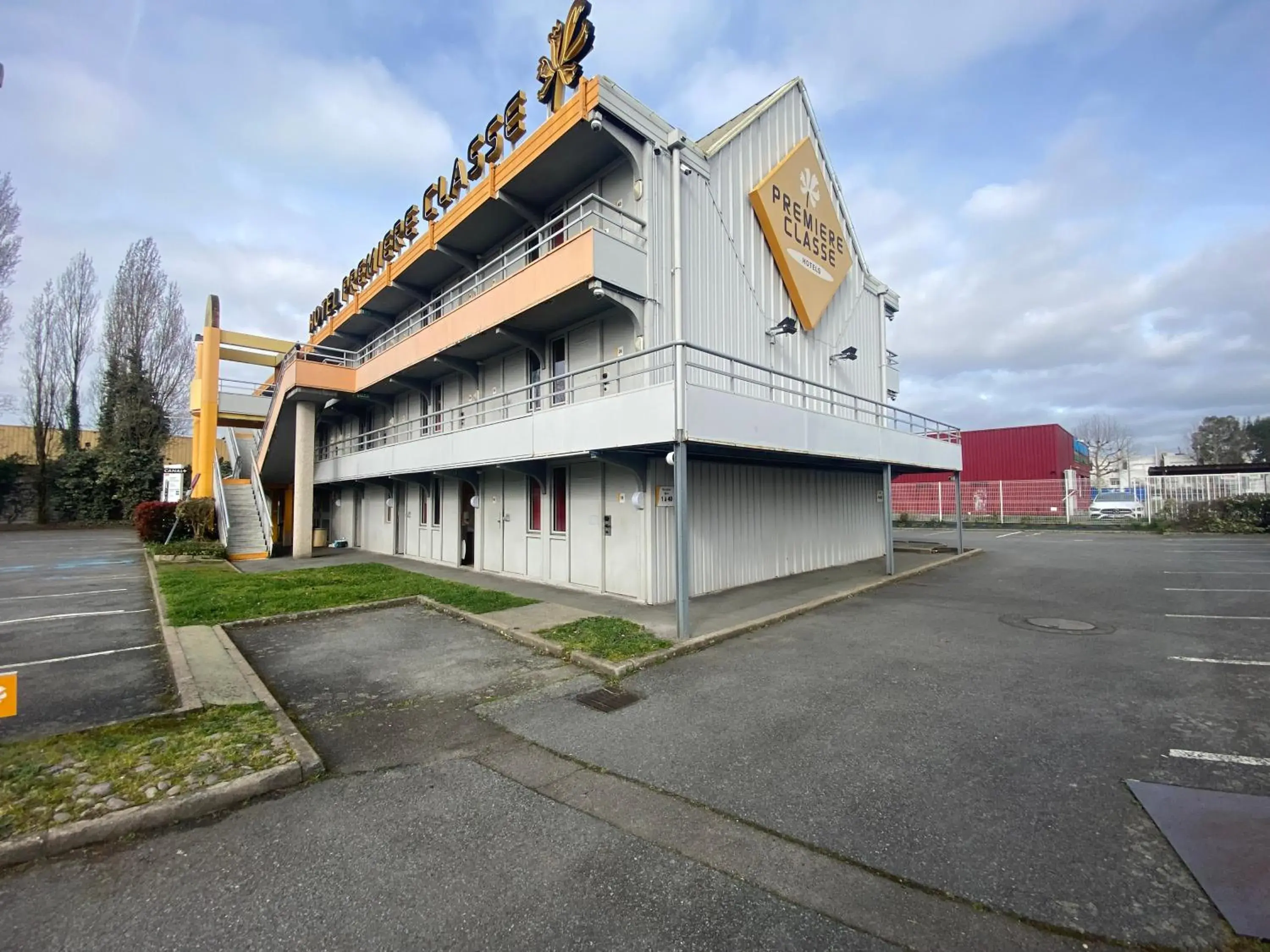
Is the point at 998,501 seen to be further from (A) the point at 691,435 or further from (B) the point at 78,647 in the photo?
(B) the point at 78,647

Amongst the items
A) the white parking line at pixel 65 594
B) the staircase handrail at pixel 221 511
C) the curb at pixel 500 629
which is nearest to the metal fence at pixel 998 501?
the curb at pixel 500 629

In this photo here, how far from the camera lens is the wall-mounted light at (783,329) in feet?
41.4

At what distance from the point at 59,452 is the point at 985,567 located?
49996mm

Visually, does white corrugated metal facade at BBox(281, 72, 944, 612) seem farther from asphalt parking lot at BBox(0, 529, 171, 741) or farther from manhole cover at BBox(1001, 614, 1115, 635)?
asphalt parking lot at BBox(0, 529, 171, 741)

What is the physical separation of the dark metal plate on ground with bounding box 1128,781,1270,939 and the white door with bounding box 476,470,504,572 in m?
12.7

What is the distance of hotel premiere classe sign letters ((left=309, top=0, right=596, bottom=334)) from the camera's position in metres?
10.8

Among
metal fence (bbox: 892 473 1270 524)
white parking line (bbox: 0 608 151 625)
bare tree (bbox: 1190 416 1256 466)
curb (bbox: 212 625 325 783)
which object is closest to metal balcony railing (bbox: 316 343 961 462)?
curb (bbox: 212 625 325 783)

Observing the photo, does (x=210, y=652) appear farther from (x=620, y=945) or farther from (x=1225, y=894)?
(x=1225, y=894)

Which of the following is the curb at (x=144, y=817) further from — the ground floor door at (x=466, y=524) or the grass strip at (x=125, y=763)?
the ground floor door at (x=466, y=524)

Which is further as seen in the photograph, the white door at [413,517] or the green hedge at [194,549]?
the white door at [413,517]

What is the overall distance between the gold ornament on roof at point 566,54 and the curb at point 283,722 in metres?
11.1

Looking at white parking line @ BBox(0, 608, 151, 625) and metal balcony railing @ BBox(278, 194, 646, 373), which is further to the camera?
metal balcony railing @ BBox(278, 194, 646, 373)

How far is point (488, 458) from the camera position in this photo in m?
11.7

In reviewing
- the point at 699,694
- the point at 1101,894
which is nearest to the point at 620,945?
the point at 1101,894
